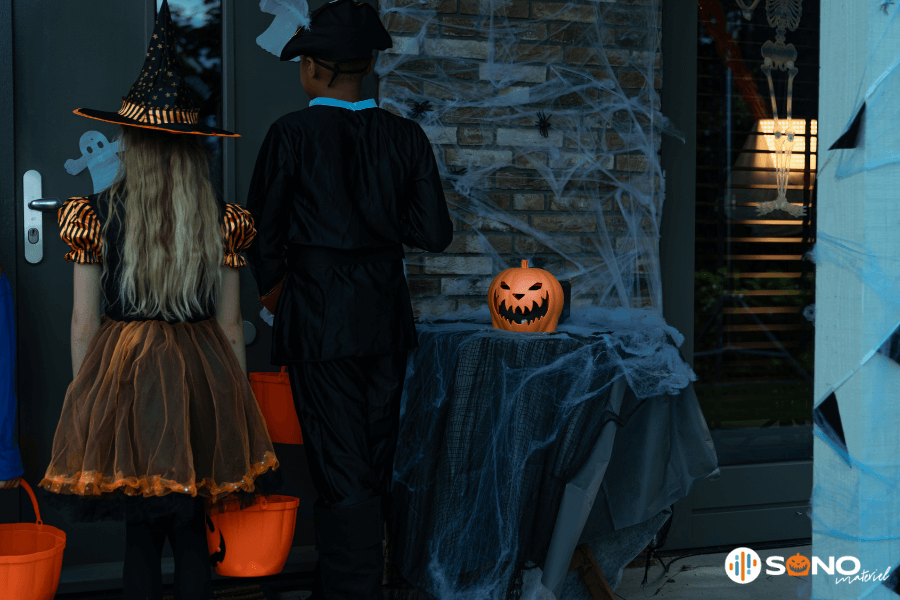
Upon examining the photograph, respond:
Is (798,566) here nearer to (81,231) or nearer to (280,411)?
(280,411)

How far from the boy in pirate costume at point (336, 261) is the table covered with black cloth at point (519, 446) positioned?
0.68 feet

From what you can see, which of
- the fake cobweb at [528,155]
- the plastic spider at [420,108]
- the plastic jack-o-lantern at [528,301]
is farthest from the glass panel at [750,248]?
the plastic spider at [420,108]

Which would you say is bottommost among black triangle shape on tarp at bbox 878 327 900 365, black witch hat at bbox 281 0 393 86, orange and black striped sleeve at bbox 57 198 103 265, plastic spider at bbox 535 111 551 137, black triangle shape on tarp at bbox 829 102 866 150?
black triangle shape on tarp at bbox 878 327 900 365

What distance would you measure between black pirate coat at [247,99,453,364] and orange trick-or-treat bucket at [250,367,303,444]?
32cm

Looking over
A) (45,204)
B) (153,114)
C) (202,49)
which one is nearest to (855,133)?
(153,114)

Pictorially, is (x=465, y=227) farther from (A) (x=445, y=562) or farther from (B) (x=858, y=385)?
(B) (x=858, y=385)

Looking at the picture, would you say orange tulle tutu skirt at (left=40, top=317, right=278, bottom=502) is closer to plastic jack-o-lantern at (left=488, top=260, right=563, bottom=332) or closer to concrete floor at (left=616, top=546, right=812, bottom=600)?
plastic jack-o-lantern at (left=488, top=260, right=563, bottom=332)

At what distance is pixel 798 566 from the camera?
320cm

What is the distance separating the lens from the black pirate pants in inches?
90.7

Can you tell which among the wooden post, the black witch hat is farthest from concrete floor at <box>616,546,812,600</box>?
the black witch hat

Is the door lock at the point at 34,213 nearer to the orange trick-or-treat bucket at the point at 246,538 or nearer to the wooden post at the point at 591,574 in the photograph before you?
the orange trick-or-treat bucket at the point at 246,538

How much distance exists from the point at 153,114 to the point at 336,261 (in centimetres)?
63

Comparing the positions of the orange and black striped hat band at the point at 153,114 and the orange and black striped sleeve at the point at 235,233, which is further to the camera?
the orange and black striped sleeve at the point at 235,233

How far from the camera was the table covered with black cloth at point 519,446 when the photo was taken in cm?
228
